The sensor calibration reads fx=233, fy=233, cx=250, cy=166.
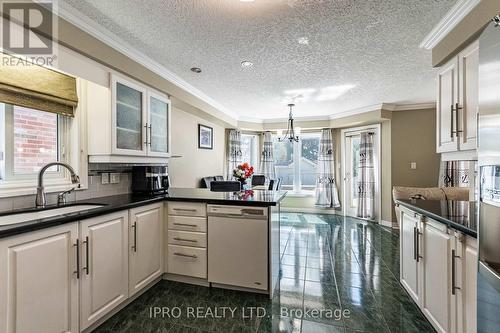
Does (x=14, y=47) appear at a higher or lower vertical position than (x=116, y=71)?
lower

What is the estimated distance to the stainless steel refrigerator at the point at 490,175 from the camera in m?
0.94

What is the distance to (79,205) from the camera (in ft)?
6.80

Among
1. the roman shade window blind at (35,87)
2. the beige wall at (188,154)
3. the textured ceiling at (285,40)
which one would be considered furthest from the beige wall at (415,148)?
the roman shade window blind at (35,87)

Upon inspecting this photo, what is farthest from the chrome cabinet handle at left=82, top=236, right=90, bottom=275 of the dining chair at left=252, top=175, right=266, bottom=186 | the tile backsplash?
the dining chair at left=252, top=175, right=266, bottom=186

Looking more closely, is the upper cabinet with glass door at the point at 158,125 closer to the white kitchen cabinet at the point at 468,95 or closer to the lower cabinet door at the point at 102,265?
the lower cabinet door at the point at 102,265

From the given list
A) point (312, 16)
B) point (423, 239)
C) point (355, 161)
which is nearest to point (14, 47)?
point (312, 16)

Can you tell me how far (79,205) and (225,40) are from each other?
2073mm

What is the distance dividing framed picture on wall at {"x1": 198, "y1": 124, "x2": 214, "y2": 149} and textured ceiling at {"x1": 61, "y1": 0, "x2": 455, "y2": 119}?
3.91 ft

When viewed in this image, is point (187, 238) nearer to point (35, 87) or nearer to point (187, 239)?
point (187, 239)

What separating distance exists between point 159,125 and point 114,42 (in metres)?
0.97

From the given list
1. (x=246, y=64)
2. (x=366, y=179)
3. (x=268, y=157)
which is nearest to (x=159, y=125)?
(x=246, y=64)

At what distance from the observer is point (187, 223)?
244 centimetres

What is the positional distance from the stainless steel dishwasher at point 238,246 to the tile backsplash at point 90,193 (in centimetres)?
120

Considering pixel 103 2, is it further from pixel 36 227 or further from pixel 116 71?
pixel 36 227
